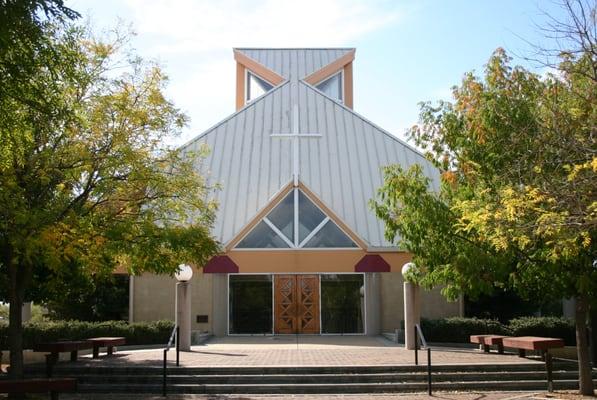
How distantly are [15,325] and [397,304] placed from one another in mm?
13111

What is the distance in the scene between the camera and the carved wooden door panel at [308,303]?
77.1ft

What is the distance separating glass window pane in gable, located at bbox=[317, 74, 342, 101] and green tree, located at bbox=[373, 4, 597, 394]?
2357 cm

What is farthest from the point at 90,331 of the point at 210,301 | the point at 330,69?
the point at 330,69

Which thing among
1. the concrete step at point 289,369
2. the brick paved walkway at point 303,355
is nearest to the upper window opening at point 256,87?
the brick paved walkway at point 303,355

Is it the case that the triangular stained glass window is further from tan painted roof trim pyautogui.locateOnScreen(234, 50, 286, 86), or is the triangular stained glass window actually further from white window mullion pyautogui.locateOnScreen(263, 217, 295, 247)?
tan painted roof trim pyautogui.locateOnScreen(234, 50, 286, 86)

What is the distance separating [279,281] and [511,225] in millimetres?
14732

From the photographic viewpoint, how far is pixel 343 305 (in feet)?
77.3

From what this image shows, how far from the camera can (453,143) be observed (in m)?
13.0

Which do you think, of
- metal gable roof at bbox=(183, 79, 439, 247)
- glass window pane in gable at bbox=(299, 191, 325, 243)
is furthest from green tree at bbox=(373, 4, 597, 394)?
metal gable roof at bbox=(183, 79, 439, 247)

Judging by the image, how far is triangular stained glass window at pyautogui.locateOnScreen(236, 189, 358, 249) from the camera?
22.2 m

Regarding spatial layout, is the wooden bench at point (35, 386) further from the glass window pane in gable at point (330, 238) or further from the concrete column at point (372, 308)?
the concrete column at point (372, 308)

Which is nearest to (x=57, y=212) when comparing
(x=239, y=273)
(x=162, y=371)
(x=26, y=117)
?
(x=26, y=117)

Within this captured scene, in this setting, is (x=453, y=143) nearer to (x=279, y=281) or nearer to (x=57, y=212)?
(x=57, y=212)

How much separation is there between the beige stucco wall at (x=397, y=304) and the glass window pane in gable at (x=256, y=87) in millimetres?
17402
